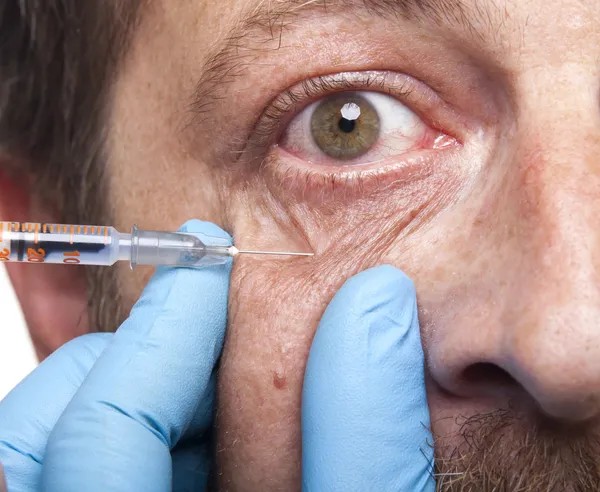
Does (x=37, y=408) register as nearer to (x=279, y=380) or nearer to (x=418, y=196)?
(x=279, y=380)

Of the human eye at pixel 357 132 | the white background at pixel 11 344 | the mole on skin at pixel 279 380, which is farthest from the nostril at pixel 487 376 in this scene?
the white background at pixel 11 344

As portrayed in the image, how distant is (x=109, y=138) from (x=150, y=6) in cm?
27

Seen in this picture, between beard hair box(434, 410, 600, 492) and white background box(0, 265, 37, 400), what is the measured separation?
62.1 inches

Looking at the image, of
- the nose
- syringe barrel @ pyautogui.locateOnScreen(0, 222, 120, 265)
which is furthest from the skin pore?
syringe barrel @ pyautogui.locateOnScreen(0, 222, 120, 265)

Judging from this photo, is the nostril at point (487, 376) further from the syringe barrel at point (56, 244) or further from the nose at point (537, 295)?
the syringe barrel at point (56, 244)

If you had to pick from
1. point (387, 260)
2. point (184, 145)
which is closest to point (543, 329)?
point (387, 260)

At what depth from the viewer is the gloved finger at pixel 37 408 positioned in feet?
3.82

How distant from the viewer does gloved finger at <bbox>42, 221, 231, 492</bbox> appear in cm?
105

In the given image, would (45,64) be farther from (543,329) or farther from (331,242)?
(543,329)

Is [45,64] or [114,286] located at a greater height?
[45,64]

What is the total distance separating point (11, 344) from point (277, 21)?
1529 millimetres

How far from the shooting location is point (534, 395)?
94 cm

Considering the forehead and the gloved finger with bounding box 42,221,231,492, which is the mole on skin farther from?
the forehead

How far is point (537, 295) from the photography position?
0.94m
